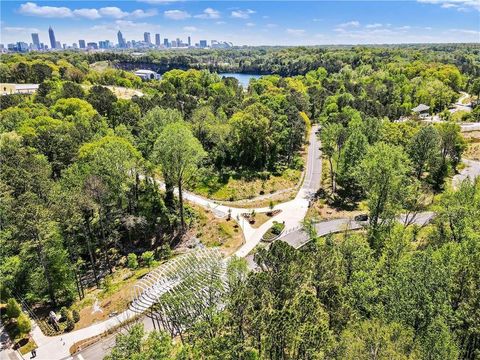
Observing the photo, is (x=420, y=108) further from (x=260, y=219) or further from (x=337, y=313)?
(x=337, y=313)

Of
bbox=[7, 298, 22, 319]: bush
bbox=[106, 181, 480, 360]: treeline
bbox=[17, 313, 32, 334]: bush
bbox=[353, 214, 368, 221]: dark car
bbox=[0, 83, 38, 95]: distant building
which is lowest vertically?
bbox=[353, 214, 368, 221]: dark car

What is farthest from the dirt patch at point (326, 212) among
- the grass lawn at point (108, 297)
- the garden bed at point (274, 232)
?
the grass lawn at point (108, 297)

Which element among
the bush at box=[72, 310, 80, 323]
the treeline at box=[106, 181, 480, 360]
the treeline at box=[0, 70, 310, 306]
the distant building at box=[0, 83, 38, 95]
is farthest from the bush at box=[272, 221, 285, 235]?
the distant building at box=[0, 83, 38, 95]

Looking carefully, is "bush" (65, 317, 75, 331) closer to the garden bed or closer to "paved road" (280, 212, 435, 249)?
the garden bed

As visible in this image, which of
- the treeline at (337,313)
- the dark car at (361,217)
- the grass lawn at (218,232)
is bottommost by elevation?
the grass lawn at (218,232)

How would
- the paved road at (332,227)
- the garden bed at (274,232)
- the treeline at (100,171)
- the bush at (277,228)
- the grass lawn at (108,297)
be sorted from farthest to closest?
1. the bush at (277,228)
2. the garden bed at (274,232)
3. the paved road at (332,227)
4. the treeline at (100,171)
5. the grass lawn at (108,297)

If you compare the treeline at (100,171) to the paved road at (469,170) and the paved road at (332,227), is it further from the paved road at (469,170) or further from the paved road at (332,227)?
the paved road at (469,170)
